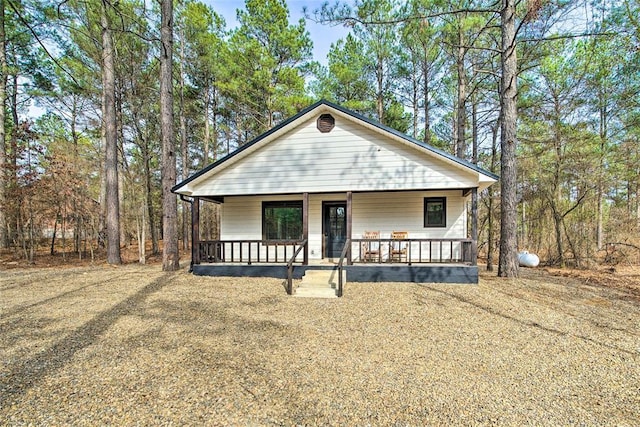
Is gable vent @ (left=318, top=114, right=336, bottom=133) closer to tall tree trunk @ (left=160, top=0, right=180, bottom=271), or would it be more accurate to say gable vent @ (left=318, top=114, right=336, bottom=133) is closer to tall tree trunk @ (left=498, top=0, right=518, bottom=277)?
tall tree trunk @ (left=498, top=0, right=518, bottom=277)

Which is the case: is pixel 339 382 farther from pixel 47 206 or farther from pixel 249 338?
pixel 47 206

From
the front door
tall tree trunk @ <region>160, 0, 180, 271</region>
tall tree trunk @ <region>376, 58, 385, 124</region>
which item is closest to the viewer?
tall tree trunk @ <region>160, 0, 180, 271</region>

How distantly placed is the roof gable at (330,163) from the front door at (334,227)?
1.71 m

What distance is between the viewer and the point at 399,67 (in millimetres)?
18219

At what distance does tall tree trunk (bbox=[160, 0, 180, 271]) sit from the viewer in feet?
31.5

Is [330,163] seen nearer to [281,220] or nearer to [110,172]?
[281,220]

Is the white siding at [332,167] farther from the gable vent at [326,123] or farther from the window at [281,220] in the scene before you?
the window at [281,220]

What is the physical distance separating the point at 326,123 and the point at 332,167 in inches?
54.2

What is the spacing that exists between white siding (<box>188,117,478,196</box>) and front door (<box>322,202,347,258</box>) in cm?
170

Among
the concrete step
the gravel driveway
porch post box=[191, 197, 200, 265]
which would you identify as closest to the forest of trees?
porch post box=[191, 197, 200, 265]

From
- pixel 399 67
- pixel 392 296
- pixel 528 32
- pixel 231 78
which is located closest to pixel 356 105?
pixel 399 67

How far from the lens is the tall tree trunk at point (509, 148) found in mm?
8281

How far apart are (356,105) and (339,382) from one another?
15897 millimetres

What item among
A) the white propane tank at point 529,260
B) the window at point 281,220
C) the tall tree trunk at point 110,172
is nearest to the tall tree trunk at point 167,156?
the window at point 281,220
